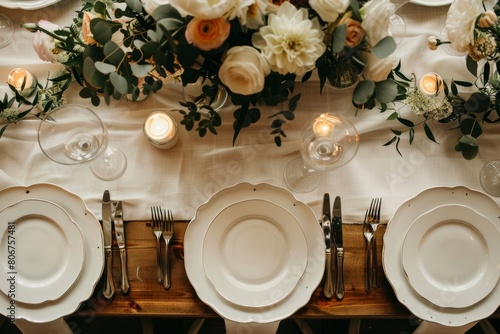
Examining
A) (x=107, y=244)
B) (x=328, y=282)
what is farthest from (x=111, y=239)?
(x=328, y=282)

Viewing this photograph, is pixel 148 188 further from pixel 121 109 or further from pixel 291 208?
pixel 291 208

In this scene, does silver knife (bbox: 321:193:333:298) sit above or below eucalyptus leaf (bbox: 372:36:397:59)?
below

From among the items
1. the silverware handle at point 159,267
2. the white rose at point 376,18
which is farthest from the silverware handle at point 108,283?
the white rose at point 376,18

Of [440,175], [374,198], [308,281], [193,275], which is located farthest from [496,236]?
[193,275]

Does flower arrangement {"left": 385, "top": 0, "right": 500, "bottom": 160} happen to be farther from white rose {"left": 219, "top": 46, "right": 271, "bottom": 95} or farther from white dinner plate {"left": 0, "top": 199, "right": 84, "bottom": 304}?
white dinner plate {"left": 0, "top": 199, "right": 84, "bottom": 304}

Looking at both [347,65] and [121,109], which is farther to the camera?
[121,109]

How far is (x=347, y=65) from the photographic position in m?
1.02

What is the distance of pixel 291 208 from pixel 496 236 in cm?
53

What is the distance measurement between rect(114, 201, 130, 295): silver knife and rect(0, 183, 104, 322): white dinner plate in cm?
5

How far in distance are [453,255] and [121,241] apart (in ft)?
2.88

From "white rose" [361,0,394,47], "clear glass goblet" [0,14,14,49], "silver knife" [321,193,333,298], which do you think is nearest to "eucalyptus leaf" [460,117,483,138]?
"silver knife" [321,193,333,298]

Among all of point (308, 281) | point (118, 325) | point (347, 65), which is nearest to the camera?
point (347, 65)

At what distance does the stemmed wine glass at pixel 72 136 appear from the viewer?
118cm

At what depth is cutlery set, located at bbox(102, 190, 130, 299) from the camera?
1227mm
